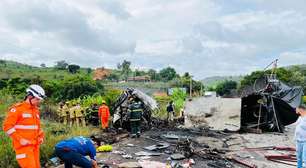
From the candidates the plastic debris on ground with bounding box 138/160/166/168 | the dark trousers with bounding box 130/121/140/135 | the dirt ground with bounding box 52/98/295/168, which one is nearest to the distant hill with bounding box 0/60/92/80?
the dark trousers with bounding box 130/121/140/135

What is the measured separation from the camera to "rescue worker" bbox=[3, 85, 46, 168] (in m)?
6.63

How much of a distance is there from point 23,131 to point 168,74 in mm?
87676

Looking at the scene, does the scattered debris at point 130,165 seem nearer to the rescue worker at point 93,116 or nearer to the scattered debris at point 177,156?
the scattered debris at point 177,156

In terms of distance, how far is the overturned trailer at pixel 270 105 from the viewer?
2175 cm

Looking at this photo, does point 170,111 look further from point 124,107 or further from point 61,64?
point 61,64

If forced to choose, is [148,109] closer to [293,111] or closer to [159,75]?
[293,111]

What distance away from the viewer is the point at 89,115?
933 inches

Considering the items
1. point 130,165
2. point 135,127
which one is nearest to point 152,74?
point 135,127

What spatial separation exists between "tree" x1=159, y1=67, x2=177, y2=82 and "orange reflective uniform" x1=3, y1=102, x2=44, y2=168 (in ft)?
281

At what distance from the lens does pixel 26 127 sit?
22.2ft

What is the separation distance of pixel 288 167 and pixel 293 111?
9.97 metres

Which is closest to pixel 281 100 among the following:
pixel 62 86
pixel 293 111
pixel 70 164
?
pixel 293 111

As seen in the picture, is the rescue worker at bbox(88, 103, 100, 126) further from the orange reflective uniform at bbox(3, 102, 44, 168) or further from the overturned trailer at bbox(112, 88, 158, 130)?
the orange reflective uniform at bbox(3, 102, 44, 168)

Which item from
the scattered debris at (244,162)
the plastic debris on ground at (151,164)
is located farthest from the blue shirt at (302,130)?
the plastic debris on ground at (151,164)
